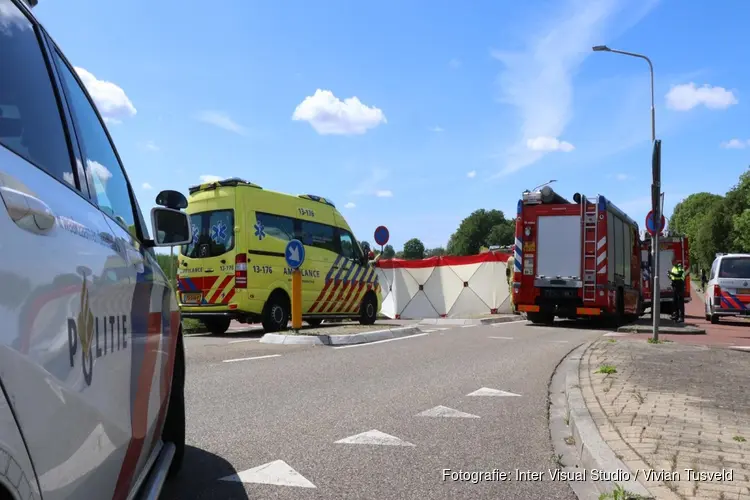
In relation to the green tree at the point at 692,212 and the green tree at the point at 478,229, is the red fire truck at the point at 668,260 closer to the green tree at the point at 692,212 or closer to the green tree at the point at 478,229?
the green tree at the point at 478,229

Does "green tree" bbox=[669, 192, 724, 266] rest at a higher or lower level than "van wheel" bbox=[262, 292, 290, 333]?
higher

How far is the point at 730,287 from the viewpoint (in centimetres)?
1866

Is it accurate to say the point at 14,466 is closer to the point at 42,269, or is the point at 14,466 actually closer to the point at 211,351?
the point at 42,269

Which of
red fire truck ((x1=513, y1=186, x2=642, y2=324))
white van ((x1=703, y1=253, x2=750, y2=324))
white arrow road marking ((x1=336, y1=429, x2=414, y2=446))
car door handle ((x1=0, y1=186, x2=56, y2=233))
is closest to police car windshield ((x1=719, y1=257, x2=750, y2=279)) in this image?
white van ((x1=703, y1=253, x2=750, y2=324))

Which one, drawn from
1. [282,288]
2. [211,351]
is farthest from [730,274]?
[211,351]

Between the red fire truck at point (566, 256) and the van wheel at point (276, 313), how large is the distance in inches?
242

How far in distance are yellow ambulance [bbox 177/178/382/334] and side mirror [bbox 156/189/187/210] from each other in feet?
28.1

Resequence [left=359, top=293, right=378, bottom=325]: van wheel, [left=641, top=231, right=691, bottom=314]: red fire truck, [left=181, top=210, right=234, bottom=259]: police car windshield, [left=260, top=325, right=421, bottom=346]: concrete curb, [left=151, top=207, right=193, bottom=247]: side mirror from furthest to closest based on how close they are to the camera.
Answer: [left=641, top=231, right=691, bottom=314]: red fire truck → [left=359, top=293, right=378, bottom=325]: van wheel → [left=181, top=210, right=234, bottom=259]: police car windshield → [left=260, top=325, right=421, bottom=346]: concrete curb → [left=151, top=207, right=193, bottom=247]: side mirror

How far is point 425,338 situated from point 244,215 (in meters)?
4.44

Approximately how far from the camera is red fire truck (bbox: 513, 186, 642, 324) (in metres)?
15.3

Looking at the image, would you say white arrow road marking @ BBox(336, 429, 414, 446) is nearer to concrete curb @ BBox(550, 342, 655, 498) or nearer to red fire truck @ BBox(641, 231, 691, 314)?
concrete curb @ BBox(550, 342, 655, 498)

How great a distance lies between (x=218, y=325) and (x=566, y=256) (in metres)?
8.66

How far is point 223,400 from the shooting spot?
5844 millimetres

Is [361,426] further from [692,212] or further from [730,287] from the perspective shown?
[692,212]
